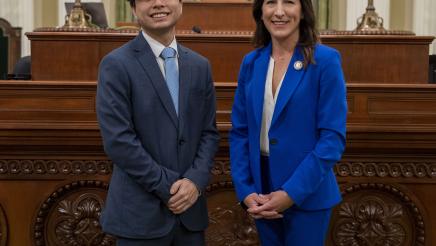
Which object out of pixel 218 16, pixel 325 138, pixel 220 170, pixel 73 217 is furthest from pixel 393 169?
pixel 218 16

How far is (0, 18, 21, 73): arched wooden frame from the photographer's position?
927 cm

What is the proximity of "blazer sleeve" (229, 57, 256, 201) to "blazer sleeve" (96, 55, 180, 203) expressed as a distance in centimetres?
25

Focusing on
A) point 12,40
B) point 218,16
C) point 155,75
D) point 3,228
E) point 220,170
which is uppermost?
point 218,16

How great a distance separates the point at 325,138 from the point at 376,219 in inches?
43.0

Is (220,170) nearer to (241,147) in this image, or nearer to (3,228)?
(241,147)

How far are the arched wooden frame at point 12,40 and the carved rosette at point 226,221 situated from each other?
6.88 metres

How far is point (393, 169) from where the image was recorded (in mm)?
3092

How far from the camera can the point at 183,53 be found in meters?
2.33

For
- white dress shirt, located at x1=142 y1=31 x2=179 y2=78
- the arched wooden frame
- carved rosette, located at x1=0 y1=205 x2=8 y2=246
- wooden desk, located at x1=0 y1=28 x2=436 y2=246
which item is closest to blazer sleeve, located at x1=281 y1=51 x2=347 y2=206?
white dress shirt, located at x1=142 y1=31 x2=179 y2=78

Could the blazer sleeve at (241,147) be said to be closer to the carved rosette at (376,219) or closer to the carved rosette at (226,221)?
the carved rosette at (226,221)

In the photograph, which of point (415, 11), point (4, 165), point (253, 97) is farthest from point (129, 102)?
point (415, 11)

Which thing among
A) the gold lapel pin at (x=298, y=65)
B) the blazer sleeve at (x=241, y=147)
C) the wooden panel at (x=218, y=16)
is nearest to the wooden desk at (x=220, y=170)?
the blazer sleeve at (x=241, y=147)

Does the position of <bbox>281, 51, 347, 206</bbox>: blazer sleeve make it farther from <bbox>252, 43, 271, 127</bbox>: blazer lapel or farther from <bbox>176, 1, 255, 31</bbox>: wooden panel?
<bbox>176, 1, 255, 31</bbox>: wooden panel

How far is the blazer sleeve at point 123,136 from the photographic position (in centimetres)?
213
